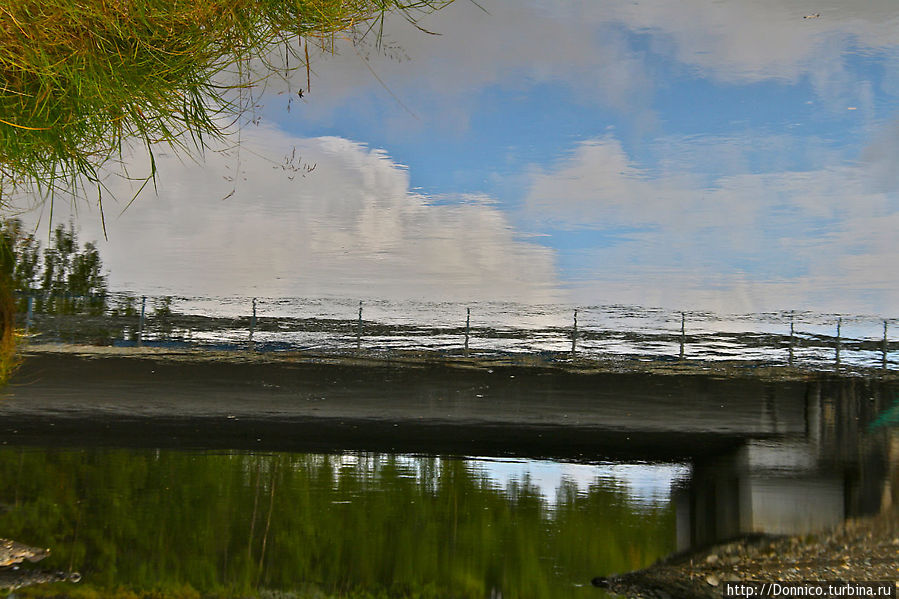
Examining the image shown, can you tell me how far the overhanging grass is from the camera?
2012mm

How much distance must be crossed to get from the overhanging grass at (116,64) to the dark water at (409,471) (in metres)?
1.50

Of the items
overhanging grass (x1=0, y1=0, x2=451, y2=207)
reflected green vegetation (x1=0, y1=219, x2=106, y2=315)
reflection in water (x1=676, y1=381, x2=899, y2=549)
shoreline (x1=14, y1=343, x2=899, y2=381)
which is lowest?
reflection in water (x1=676, y1=381, x2=899, y2=549)

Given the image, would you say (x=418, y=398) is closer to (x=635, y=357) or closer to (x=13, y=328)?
(x=635, y=357)

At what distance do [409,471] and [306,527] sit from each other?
771mm

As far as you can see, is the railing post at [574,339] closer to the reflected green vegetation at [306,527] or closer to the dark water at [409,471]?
the dark water at [409,471]

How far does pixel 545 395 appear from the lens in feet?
13.0

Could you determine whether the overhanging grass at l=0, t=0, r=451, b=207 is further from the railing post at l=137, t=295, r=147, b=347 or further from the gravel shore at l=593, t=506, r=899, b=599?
the gravel shore at l=593, t=506, r=899, b=599

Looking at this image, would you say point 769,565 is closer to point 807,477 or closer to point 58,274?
point 807,477

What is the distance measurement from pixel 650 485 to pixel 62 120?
3047 mm

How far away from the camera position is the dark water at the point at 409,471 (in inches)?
103

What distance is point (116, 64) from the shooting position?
213 cm

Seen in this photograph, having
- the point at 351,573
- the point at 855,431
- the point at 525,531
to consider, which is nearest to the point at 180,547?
the point at 351,573

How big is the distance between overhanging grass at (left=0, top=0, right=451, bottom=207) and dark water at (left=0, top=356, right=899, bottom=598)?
4.94ft

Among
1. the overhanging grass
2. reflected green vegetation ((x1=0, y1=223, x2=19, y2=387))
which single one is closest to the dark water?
reflected green vegetation ((x1=0, y1=223, x2=19, y2=387))
